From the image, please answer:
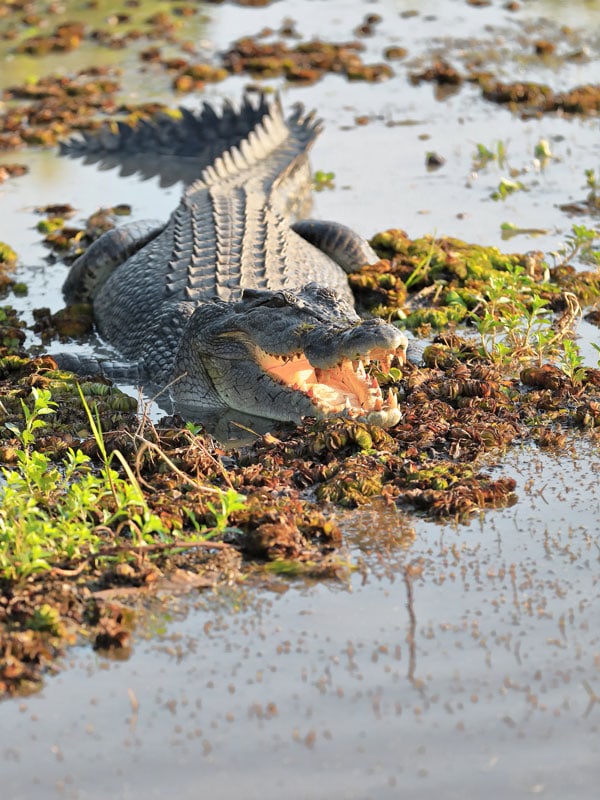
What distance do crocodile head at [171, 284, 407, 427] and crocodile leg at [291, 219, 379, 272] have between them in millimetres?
1736

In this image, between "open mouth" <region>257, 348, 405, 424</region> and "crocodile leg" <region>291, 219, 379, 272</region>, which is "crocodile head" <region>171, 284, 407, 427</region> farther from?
"crocodile leg" <region>291, 219, 379, 272</region>

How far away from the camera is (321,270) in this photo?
741 centimetres

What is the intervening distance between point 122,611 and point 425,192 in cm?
597

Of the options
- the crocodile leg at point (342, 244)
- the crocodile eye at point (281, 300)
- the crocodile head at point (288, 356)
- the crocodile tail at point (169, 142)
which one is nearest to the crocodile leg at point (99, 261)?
the crocodile leg at point (342, 244)

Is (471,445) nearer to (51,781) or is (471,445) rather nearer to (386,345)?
(386,345)

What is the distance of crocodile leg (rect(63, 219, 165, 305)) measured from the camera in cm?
797

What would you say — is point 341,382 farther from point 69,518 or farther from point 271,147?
point 271,147

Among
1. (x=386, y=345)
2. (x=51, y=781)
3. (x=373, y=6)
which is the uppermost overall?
(x=386, y=345)

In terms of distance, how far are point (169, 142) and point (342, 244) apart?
3184mm

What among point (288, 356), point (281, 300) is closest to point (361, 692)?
point (288, 356)

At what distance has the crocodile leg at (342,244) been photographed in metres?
7.95

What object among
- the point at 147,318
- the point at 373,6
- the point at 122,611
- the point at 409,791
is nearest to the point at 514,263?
the point at 147,318

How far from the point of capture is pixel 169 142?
10.5 metres

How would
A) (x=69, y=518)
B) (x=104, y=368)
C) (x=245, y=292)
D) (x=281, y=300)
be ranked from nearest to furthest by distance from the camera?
(x=69, y=518), (x=281, y=300), (x=245, y=292), (x=104, y=368)
